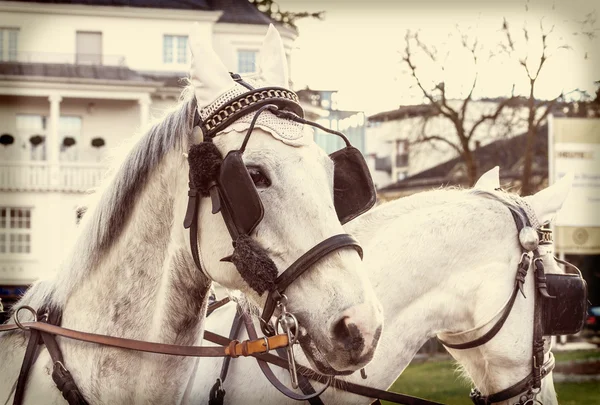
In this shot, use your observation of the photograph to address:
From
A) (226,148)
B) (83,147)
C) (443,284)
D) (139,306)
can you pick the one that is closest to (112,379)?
(139,306)

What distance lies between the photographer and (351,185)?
2451mm

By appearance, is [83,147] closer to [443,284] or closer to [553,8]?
[553,8]

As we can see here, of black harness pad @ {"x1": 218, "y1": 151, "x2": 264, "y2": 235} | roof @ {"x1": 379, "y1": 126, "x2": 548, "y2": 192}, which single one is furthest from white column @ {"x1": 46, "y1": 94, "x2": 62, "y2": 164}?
black harness pad @ {"x1": 218, "y1": 151, "x2": 264, "y2": 235}

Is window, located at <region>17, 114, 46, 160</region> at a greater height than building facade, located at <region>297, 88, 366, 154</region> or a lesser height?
lesser

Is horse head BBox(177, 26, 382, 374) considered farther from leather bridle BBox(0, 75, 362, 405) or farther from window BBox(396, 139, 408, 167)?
window BBox(396, 139, 408, 167)

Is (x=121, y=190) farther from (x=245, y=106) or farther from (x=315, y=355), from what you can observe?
(x=315, y=355)

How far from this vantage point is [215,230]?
2.21 m

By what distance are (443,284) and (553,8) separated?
310 cm

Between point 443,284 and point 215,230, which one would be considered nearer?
point 215,230

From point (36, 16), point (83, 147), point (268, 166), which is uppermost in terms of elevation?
point (36, 16)

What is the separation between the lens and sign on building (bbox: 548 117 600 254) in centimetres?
939

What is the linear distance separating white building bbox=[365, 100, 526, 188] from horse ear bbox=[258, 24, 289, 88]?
8.74 meters

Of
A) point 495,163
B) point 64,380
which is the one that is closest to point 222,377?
point 64,380

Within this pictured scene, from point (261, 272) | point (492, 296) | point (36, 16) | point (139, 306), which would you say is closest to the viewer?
point (261, 272)
